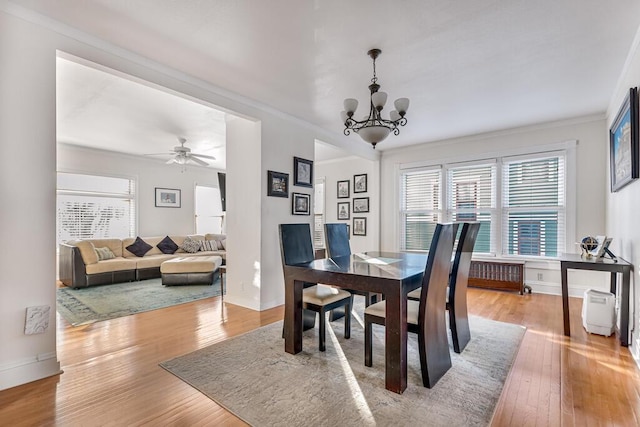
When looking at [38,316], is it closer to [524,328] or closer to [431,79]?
[431,79]

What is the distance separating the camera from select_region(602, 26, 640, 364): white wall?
2.51 m

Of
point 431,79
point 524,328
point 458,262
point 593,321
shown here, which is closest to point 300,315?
point 458,262

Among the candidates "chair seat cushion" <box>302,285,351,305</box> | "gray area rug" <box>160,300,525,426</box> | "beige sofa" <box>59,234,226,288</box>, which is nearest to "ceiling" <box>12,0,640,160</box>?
"chair seat cushion" <box>302,285,351,305</box>

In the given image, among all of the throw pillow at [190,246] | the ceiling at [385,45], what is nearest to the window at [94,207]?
the throw pillow at [190,246]

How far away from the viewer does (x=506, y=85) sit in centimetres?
340

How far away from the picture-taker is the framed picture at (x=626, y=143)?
2.48 meters

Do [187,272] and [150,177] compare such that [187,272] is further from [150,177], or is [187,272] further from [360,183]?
[360,183]

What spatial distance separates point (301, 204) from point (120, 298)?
2918 millimetres

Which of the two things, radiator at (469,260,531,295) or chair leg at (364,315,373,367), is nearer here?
chair leg at (364,315,373,367)

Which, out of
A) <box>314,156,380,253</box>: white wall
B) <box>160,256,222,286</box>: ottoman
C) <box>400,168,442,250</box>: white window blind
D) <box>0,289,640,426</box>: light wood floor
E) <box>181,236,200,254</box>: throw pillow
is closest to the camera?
<box>0,289,640,426</box>: light wood floor

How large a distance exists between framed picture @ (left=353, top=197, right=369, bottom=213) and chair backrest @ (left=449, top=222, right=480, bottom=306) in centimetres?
403

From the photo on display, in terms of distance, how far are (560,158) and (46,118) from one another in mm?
6064

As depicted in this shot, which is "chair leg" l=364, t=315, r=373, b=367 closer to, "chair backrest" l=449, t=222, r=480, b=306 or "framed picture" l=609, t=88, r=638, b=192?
"chair backrest" l=449, t=222, r=480, b=306

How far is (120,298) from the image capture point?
4488mm
